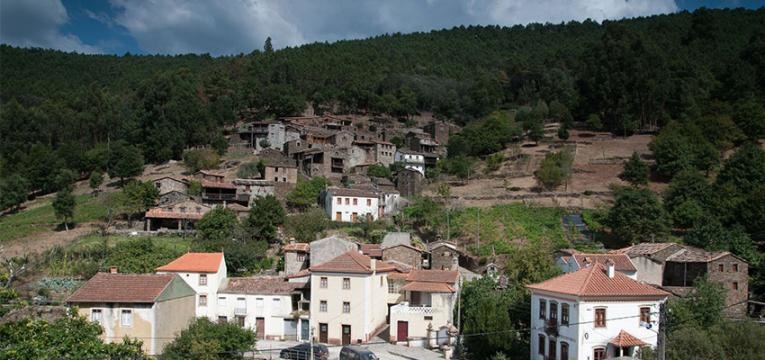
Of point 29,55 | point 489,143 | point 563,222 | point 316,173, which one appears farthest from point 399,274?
→ point 29,55

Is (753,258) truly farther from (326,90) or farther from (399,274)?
(326,90)

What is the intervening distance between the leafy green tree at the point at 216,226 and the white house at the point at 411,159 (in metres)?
27.8

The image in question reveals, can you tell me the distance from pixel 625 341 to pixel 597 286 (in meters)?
2.43

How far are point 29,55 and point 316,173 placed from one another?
109129 mm

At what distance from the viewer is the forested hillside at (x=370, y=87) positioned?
8450 centimetres

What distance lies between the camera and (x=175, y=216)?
5869 centimetres

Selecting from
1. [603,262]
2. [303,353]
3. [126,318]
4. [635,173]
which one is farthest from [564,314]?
[635,173]

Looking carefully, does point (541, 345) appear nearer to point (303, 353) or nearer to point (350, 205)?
point (303, 353)

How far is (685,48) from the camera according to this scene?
112 m

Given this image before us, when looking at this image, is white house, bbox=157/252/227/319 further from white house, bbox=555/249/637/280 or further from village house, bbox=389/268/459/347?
white house, bbox=555/249/637/280

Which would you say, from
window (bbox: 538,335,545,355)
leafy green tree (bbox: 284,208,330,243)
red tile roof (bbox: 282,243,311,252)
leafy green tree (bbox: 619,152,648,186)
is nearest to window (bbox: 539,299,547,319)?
window (bbox: 538,335,545,355)

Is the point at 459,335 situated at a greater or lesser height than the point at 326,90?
lesser

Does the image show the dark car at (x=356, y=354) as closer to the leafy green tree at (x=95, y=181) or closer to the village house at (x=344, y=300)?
the village house at (x=344, y=300)

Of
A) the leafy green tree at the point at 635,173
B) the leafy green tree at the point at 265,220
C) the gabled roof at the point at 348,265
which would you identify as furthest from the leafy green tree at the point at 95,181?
the leafy green tree at the point at 635,173
